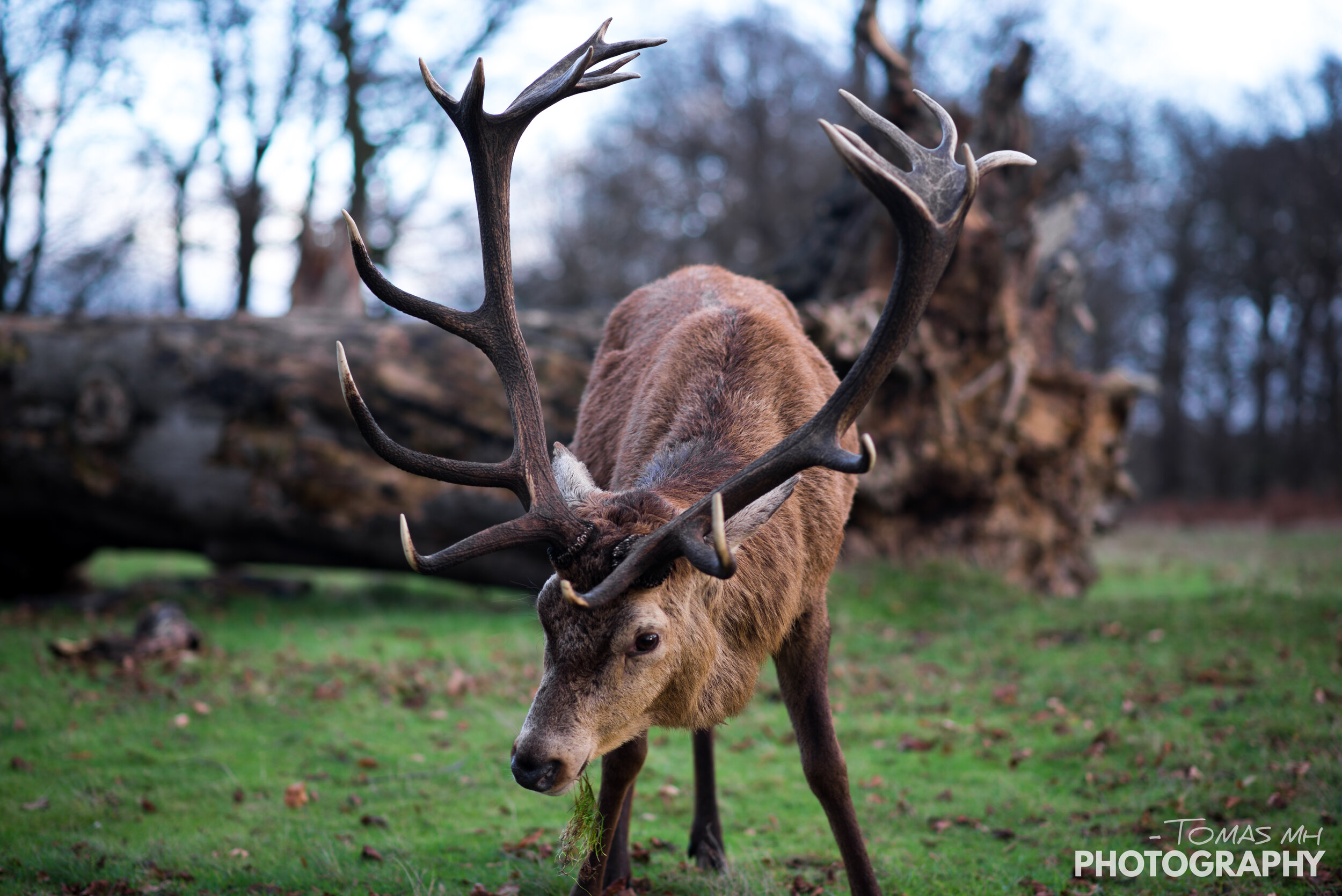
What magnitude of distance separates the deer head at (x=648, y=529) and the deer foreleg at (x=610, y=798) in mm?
322

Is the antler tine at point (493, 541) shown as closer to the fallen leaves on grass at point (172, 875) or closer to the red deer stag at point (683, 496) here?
the red deer stag at point (683, 496)

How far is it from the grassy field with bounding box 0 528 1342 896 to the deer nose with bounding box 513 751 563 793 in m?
1.10

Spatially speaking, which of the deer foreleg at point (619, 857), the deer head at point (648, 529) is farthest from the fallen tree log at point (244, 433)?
the deer head at point (648, 529)

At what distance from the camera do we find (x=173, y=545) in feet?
30.0

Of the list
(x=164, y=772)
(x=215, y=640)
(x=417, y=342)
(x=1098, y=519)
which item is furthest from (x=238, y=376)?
(x=1098, y=519)

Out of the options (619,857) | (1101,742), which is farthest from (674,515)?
(1101,742)

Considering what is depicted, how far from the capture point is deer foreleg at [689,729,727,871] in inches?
165

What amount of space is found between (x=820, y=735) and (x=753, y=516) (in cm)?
106

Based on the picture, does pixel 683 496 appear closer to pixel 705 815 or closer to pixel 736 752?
pixel 705 815

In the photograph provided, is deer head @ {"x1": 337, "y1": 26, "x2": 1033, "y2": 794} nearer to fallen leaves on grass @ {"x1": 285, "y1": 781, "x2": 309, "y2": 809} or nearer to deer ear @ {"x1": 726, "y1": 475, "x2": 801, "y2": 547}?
deer ear @ {"x1": 726, "y1": 475, "x2": 801, "y2": 547}

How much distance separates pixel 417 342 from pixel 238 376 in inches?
63.9

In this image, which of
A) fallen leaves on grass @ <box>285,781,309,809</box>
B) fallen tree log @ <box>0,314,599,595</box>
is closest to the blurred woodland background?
fallen tree log @ <box>0,314,599,595</box>

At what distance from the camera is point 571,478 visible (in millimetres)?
3494

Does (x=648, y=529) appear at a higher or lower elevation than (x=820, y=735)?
higher
